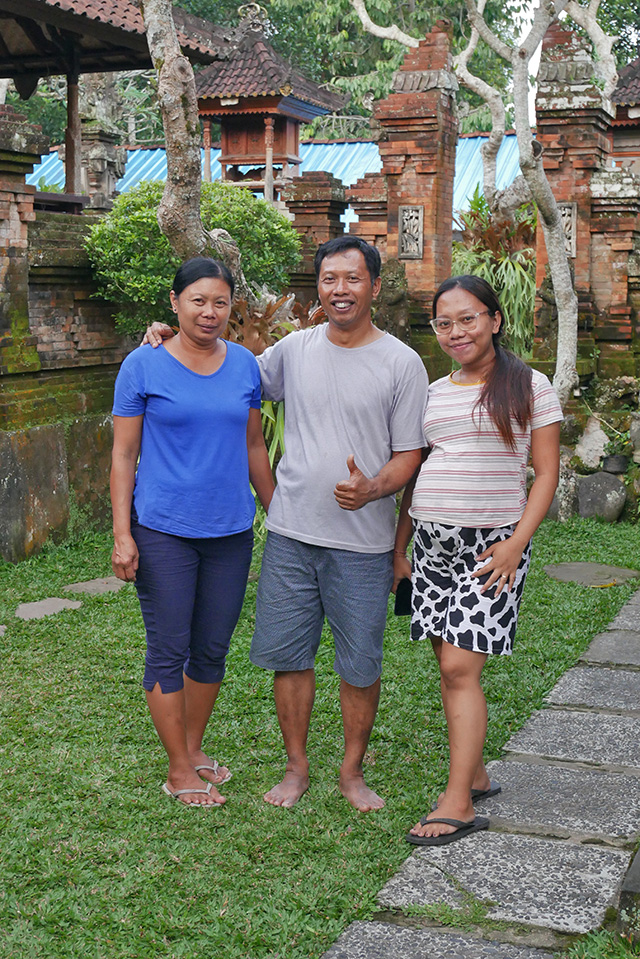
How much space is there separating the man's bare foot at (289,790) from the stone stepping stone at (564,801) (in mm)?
587

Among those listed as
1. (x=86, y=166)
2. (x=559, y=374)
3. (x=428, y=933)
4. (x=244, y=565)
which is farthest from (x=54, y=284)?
(x=86, y=166)

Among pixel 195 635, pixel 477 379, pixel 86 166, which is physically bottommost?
pixel 195 635

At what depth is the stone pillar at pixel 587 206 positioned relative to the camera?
9.49m

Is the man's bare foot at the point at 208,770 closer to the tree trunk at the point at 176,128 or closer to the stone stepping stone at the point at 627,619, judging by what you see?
the stone stepping stone at the point at 627,619

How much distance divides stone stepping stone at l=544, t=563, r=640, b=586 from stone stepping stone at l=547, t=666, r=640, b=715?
5.73 ft

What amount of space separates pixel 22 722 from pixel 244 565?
138 centimetres

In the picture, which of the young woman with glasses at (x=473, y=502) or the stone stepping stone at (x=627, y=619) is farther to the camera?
the stone stepping stone at (x=627, y=619)

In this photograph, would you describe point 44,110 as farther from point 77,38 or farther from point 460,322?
point 460,322

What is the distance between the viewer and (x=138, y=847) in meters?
3.27

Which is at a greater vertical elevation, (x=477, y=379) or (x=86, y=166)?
(x=86, y=166)

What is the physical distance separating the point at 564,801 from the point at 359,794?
0.69 meters

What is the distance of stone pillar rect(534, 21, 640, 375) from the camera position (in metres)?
9.49

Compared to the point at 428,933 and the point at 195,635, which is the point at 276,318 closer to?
the point at 195,635

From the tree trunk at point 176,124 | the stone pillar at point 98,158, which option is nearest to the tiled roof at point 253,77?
the stone pillar at point 98,158
